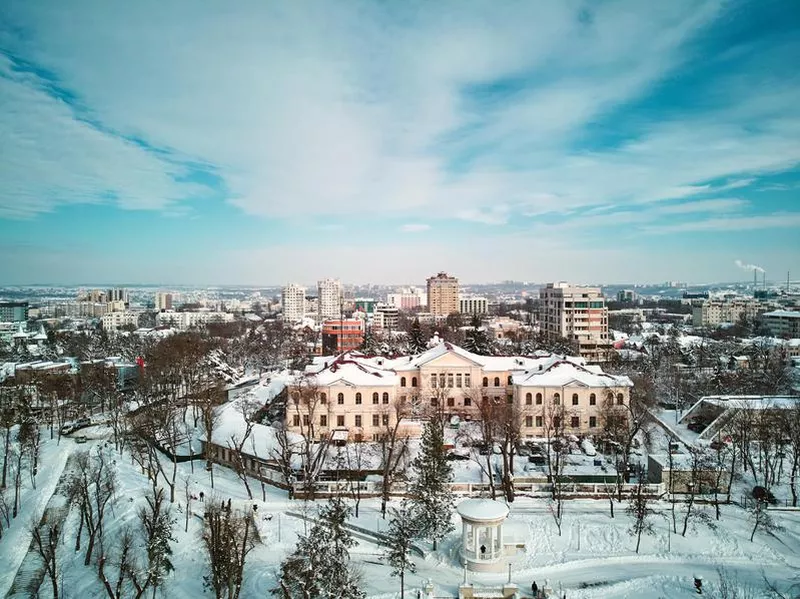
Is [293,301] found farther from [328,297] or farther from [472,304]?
[472,304]

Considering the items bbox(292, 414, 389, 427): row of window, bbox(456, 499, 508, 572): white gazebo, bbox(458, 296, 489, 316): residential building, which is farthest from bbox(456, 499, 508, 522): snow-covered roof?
bbox(458, 296, 489, 316): residential building

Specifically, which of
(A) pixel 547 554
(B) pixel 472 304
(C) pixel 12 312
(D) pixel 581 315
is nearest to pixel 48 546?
(A) pixel 547 554

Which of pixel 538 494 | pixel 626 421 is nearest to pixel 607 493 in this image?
pixel 538 494

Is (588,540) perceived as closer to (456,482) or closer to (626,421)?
(456,482)

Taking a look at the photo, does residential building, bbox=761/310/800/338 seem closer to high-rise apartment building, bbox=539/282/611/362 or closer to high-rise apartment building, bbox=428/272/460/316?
high-rise apartment building, bbox=539/282/611/362

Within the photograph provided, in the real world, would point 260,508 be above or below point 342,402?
below

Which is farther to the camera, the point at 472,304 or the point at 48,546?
the point at 472,304
